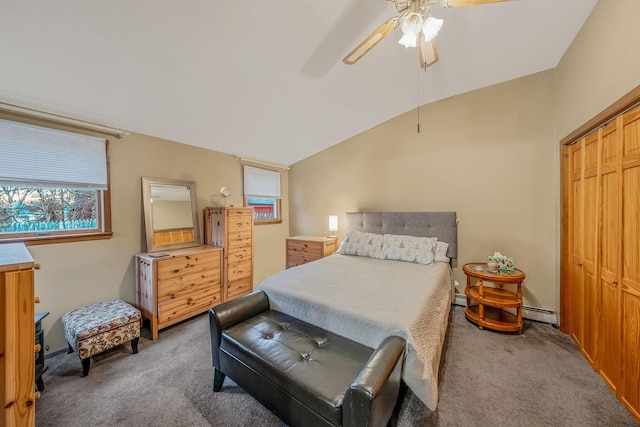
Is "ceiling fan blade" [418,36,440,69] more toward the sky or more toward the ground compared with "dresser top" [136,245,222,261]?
more toward the sky

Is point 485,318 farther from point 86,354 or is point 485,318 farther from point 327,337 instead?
point 86,354

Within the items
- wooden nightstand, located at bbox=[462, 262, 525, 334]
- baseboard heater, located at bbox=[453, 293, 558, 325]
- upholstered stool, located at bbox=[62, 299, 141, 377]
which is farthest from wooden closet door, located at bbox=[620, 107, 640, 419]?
upholstered stool, located at bbox=[62, 299, 141, 377]

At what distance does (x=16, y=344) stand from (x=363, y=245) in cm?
300

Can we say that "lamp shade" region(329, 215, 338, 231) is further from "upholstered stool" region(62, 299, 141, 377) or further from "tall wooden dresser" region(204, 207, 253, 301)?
"upholstered stool" region(62, 299, 141, 377)

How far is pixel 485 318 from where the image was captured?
8.92 ft

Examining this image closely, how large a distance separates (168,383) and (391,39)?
341 cm

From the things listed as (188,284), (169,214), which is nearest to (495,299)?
(188,284)

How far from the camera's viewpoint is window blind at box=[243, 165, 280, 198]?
12.9 feet

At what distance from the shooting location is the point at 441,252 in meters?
3.02

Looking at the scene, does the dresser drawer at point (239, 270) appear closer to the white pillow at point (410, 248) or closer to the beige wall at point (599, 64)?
the white pillow at point (410, 248)

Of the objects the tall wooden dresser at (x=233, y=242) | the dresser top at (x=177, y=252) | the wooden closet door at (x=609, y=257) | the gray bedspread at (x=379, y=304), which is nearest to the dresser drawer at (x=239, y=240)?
the tall wooden dresser at (x=233, y=242)

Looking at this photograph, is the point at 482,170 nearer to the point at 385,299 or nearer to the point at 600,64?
the point at 600,64

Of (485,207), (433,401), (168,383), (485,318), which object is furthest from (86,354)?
(485,207)

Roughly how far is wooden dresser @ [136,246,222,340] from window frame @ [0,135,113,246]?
436 millimetres
